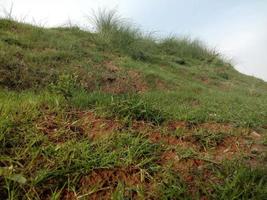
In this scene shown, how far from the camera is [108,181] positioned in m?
2.64

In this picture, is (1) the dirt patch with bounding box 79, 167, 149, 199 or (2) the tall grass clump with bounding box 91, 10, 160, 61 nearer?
(1) the dirt patch with bounding box 79, 167, 149, 199

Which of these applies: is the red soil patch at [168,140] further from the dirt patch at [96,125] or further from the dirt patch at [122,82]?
the dirt patch at [122,82]

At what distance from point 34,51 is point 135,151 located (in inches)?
154

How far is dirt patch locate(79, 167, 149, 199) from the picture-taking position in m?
2.54

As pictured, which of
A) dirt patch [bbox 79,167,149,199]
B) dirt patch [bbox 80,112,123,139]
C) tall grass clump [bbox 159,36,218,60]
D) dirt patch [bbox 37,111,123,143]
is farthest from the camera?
tall grass clump [bbox 159,36,218,60]

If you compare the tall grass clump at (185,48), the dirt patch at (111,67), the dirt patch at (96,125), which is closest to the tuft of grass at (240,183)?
the dirt patch at (96,125)

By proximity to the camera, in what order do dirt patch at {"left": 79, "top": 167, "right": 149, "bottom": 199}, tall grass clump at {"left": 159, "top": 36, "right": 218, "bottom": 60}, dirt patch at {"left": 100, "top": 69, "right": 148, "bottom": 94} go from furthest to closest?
1. tall grass clump at {"left": 159, "top": 36, "right": 218, "bottom": 60}
2. dirt patch at {"left": 100, "top": 69, "right": 148, "bottom": 94}
3. dirt patch at {"left": 79, "top": 167, "right": 149, "bottom": 199}

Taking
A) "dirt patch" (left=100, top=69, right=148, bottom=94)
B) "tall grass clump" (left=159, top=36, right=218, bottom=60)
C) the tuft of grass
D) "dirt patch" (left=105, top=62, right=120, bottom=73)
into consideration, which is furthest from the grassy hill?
"tall grass clump" (left=159, top=36, right=218, bottom=60)

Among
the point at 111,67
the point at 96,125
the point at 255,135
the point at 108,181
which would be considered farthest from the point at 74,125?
the point at 111,67

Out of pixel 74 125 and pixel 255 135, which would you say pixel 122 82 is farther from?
pixel 74 125

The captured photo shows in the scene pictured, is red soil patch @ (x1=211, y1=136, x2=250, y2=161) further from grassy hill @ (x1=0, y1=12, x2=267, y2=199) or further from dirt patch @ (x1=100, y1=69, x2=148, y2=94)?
dirt patch @ (x1=100, y1=69, x2=148, y2=94)

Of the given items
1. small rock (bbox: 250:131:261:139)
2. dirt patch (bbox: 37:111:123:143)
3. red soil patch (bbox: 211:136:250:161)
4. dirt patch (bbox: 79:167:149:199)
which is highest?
small rock (bbox: 250:131:261:139)

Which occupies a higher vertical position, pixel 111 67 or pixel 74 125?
pixel 111 67

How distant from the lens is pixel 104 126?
3.27 m
